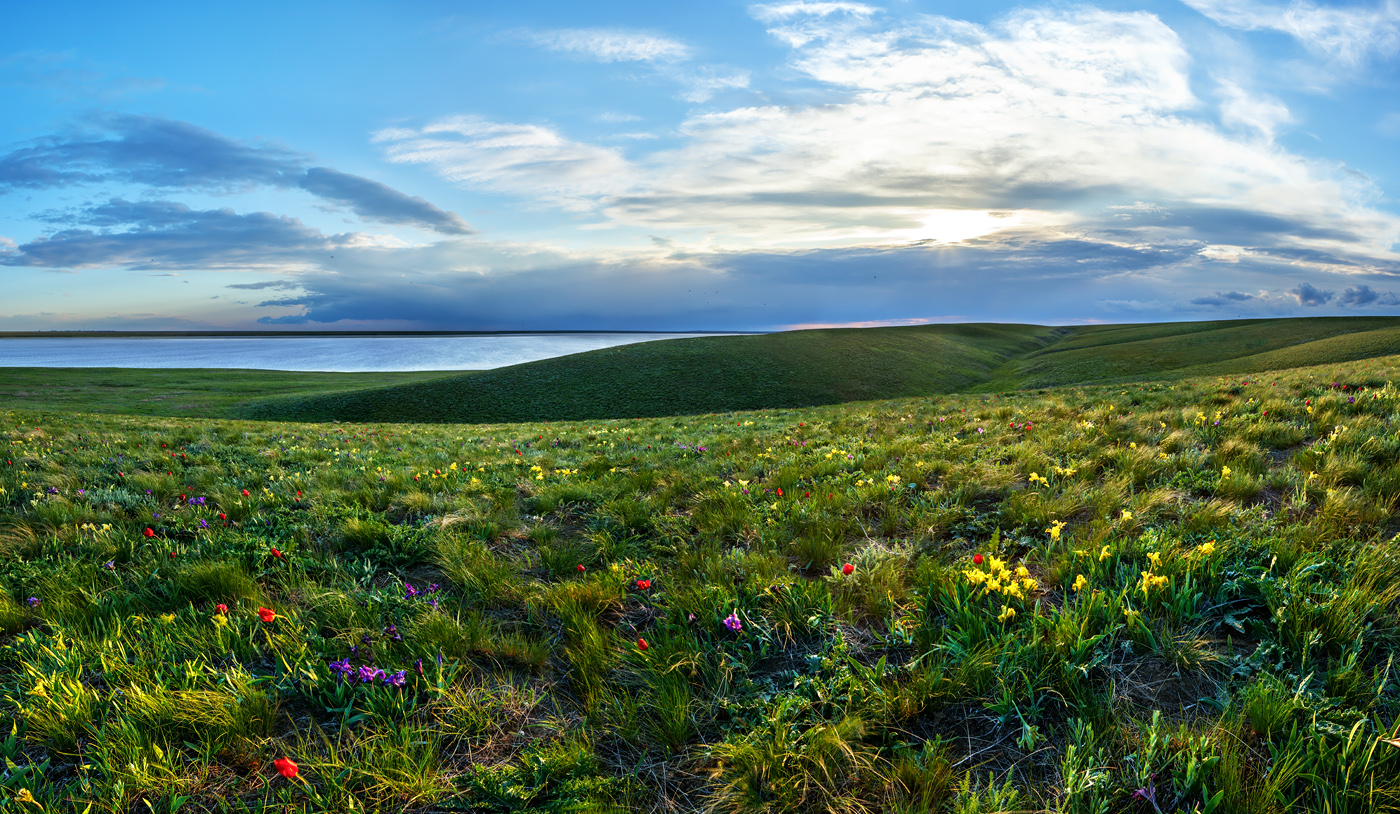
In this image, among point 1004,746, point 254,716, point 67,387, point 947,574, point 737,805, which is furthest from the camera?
point 67,387

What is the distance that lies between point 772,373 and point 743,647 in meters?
55.0

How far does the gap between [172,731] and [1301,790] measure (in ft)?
17.1

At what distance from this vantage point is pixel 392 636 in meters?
3.57

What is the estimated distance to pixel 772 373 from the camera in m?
57.7

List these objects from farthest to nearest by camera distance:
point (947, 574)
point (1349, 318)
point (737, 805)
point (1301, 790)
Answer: point (1349, 318) < point (947, 574) < point (737, 805) < point (1301, 790)

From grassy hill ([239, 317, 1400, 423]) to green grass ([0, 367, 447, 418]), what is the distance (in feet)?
21.5

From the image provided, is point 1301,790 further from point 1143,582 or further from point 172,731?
point 172,731

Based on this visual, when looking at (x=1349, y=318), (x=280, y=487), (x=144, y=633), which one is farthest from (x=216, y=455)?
(x=1349, y=318)

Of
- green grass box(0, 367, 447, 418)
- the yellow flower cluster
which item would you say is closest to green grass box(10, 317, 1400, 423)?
green grass box(0, 367, 447, 418)

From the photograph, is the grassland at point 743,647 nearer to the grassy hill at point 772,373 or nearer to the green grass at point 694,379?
the green grass at point 694,379

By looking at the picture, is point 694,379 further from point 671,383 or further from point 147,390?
point 147,390

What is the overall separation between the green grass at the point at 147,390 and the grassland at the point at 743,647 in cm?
4980

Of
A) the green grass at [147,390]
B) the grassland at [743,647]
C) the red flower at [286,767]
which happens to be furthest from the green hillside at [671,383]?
the red flower at [286,767]

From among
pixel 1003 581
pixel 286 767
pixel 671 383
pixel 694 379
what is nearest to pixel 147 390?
pixel 671 383
